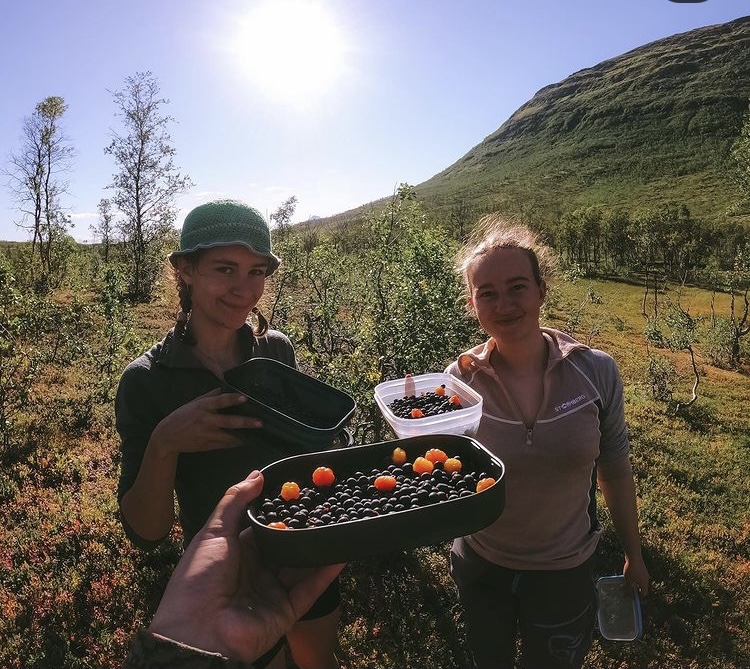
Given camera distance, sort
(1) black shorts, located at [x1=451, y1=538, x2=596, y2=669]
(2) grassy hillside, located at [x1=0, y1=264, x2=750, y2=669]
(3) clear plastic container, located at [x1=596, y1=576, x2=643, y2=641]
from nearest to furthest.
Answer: (1) black shorts, located at [x1=451, y1=538, x2=596, y2=669], (3) clear plastic container, located at [x1=596, y1=576, x2=643, y2=641], (2) grassy hillside, located at [x1=0, y1=264, x2=750, y2=669]

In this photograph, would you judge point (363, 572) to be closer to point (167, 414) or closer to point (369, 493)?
point (167, 414)

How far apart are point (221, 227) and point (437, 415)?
1.49m

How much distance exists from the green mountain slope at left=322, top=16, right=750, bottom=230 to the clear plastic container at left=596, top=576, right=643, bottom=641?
101936 millimetres

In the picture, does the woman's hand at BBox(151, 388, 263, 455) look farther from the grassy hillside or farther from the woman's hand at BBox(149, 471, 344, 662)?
the grassy hillside

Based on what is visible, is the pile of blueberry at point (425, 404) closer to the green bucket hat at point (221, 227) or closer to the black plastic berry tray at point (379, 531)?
the black plastic berry tray at point (379, 531)

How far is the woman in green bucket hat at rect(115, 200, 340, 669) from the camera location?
2.42 meters

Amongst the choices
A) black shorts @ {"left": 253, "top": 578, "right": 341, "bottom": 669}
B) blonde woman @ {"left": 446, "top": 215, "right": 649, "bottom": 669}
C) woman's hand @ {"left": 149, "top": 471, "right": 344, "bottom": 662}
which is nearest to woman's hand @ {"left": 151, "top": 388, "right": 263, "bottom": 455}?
woman's hand @ {"left": 149, "top": 471, "right": 344, "bottom": 662}

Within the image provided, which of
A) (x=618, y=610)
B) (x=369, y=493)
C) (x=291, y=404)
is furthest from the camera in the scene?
(x=618, y=610)

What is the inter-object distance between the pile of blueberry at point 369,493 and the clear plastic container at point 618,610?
239 cm

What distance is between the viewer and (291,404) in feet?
8.88

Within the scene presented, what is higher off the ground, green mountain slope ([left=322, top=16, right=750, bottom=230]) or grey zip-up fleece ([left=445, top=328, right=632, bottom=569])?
green mountain slope ([left=322, top=16, right=750, bottom=230])

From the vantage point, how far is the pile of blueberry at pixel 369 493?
186 cm

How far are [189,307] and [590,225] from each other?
74.6 m

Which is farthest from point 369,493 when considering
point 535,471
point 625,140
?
point 625,140
